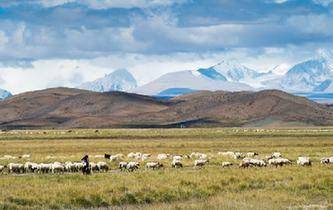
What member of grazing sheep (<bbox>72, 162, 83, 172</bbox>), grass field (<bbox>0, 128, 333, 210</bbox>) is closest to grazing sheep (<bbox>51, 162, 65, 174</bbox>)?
grazing sheep (<bbox>72, 162, 83, 172</bbox>)

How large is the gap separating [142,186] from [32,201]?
615 centimetres

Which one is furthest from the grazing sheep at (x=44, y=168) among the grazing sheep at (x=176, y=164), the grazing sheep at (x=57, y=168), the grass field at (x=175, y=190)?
the grazing sheep at (x=176, y=164)

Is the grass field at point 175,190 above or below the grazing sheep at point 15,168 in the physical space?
below

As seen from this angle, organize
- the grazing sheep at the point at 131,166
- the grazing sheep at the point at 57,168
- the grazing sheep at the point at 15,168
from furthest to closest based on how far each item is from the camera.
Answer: the grazing sheep at the point at 131,166
the grazing sheep at the point at 15,168
the grazing sheep at the point at 57,168

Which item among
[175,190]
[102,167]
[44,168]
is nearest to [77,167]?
[102,167]

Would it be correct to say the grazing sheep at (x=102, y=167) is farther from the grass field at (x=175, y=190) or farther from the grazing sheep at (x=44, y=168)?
the grass field at (x=175, y=190)

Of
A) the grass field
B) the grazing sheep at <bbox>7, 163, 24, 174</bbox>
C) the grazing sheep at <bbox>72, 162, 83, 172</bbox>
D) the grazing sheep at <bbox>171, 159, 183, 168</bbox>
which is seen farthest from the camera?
the grazing sheep at <bbox>171, 159, 183, 168</bbox>

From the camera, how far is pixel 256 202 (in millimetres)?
28359

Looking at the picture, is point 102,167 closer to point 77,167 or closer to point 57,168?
point 77,167

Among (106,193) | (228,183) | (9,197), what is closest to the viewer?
(9,197)

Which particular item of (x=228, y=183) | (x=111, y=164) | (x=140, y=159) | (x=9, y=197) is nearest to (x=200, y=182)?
(x=228, y=183)

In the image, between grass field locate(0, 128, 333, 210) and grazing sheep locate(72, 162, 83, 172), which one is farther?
grazing sheep locate(72, 162, 83, 172)

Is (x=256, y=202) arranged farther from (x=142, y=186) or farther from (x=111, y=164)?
(x=111, y=164)

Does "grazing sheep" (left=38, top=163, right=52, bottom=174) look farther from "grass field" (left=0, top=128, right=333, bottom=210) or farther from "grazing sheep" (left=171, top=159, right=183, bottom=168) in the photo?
"grazing sheep" (left=171, top=159, right=183, bottom=168)
